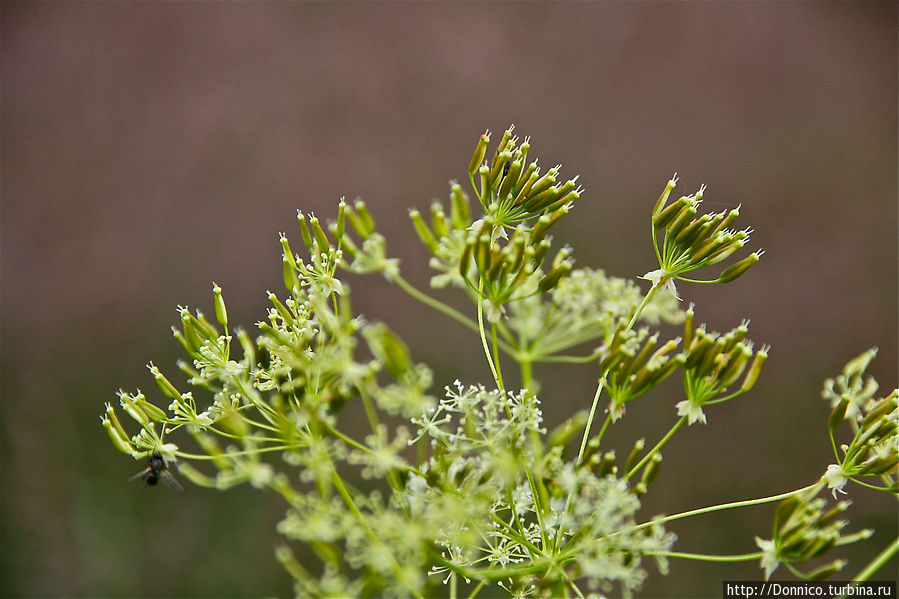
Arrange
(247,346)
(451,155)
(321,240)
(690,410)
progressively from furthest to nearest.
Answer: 1. (451,155)
2. (321,240)
3. (690,410)
4. (247,346)

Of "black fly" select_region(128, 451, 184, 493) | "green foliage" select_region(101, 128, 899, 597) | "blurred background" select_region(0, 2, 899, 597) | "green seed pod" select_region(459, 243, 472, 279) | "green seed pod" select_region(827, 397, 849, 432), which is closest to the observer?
"green foliage" select_region(101, 128, 899, 597)

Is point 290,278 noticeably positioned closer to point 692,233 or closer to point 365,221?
point 365,221

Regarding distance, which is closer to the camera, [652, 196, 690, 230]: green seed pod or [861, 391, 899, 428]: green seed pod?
[861, 391, 899, 428]: green seed pod

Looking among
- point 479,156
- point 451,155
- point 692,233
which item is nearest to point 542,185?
point 479,156

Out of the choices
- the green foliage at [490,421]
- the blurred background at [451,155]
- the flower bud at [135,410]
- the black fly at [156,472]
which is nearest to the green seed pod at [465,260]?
the green foliage at [490,421]

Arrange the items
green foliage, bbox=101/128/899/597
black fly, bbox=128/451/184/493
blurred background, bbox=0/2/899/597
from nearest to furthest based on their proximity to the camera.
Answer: green foliage, bbox=101/128/899/597
black fly, bbox=128/451/184/493
blurred background, bbox=0/2/899/597

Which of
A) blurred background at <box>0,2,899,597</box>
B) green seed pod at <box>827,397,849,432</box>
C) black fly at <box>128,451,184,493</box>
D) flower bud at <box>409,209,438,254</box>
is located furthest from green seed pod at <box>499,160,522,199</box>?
blurred background at <box>0,2,899,597</box>

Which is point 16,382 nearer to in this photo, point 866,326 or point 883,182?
point 866,326

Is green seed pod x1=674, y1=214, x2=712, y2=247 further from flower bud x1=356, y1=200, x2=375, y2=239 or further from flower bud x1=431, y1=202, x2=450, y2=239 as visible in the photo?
flower bud x1=356, y1=200, x2=375, y2=239
